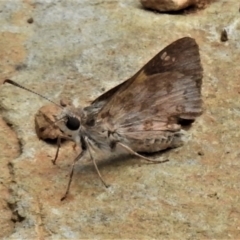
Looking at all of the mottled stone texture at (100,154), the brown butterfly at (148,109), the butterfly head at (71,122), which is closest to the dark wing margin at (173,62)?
the brown butterfly at (148,109)

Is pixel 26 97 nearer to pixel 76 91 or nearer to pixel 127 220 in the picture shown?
pixel 76 91

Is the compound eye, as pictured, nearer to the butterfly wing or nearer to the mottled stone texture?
the butterfly wing

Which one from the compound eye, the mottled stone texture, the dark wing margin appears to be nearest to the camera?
the mottled stone texture

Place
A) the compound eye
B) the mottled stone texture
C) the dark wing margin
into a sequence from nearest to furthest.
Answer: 1. the mottled stone texture
2. the compound eye
3. the dark wing margin

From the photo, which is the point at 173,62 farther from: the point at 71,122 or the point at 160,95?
the point at 71,122

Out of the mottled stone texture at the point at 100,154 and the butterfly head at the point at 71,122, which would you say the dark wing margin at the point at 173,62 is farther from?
the mottled stone texture at the point at 100,154

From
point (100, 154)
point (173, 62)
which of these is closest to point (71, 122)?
point (100, 154)

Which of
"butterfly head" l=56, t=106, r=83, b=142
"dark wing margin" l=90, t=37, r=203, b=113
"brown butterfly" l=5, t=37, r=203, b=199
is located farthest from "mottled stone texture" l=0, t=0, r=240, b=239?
"dark wing margin" l=90, t=37, r=203, b=113
